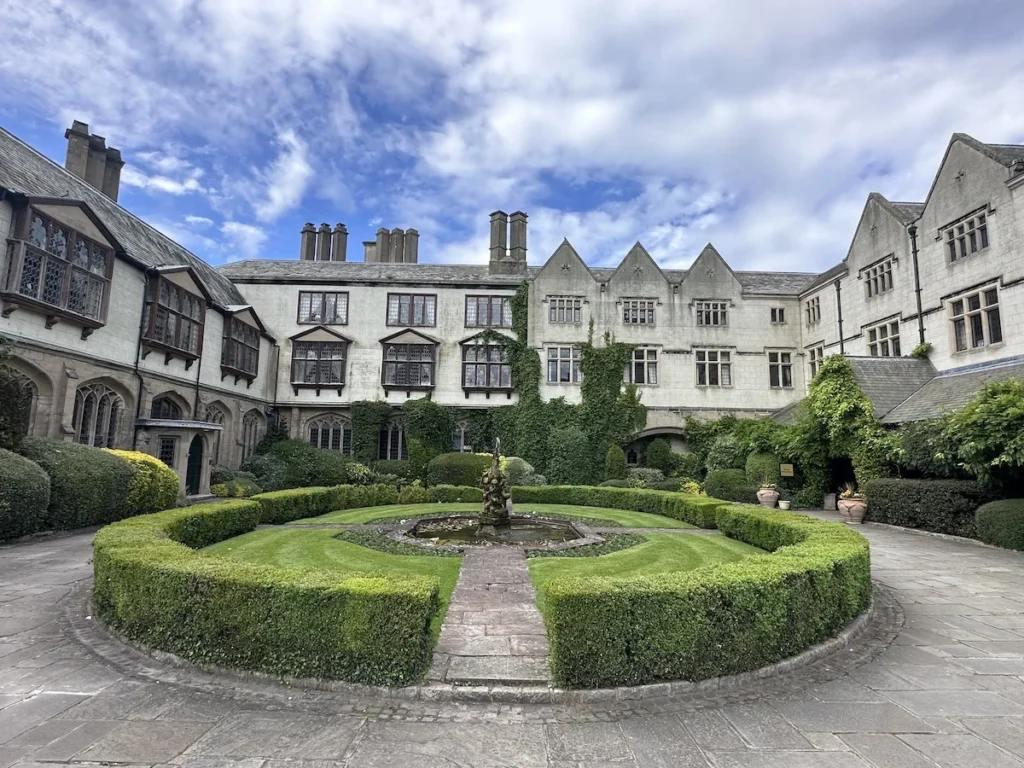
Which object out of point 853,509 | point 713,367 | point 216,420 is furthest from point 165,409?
point 713,367

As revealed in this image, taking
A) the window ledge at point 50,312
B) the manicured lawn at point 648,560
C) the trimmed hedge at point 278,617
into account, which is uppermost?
the window ledge at point 50,312

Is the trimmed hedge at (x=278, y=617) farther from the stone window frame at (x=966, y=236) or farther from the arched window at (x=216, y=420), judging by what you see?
the stone window frame at (x=966, y=236)

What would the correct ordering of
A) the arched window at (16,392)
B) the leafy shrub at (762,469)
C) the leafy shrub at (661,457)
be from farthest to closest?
the leafy shrub at (661,457) → the leafy shrub at (762,469) → the arched window at (16,392)

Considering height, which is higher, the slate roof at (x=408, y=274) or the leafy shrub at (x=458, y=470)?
the slate roof at (x=408, y=274)

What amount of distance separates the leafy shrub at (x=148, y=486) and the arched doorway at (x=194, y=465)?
6.84 m

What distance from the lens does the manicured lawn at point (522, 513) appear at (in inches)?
656

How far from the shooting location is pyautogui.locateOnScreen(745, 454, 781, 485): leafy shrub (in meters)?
23.0

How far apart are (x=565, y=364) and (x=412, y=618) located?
86.4ft

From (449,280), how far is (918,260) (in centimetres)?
2314

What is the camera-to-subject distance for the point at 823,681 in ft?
18.5

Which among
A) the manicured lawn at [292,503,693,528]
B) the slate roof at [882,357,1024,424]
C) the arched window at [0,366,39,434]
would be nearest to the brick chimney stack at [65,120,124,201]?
the arched window at [0,366,39,434]

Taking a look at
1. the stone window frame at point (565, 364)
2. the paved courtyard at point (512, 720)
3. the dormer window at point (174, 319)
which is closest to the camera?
the paved courtyard at point (512, 720)

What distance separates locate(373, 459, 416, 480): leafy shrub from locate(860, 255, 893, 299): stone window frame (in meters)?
24.9

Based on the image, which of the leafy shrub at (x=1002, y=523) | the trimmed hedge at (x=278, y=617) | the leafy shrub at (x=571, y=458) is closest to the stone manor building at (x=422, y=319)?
the leafy shrub at (x=571, y=458)
